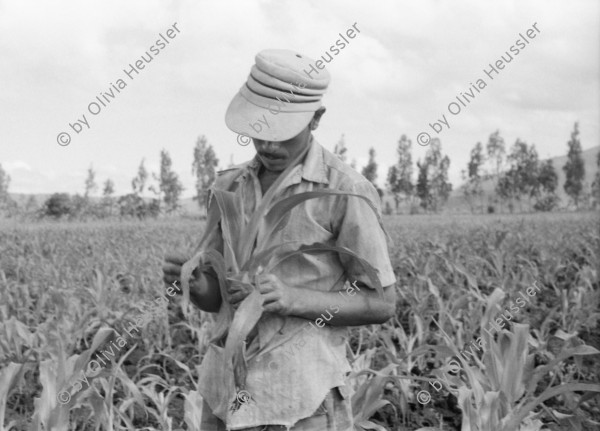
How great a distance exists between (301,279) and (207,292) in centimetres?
19

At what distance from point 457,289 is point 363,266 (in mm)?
4086

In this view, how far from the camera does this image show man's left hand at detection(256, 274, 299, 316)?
42.4 inches

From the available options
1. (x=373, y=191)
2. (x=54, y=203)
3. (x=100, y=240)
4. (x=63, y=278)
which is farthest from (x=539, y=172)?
(x=373, y=191)

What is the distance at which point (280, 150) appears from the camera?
1174 mm

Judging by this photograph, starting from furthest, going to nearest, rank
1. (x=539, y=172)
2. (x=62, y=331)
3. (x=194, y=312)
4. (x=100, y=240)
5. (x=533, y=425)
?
1. (x=539, y=172)
2. (x=100, y=240)
3. (x=194, y=312)
4. (x=62, y=331)
5. (x=533, y=425)

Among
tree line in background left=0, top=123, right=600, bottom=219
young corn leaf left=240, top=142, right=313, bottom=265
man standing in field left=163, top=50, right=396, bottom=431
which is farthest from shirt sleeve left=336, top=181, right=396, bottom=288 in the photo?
tree line in background left=0, top=123, right=600, bottom=219

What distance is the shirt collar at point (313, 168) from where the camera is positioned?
1.21 metres

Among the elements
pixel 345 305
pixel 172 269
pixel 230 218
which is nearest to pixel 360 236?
pixel 345 305

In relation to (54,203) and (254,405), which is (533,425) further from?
(54,203)

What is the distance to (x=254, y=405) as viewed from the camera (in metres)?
1.16

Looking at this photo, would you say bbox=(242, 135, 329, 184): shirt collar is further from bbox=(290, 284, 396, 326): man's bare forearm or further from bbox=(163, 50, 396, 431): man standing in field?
bbox=(290, 284, 396, 326): man's bare forearm

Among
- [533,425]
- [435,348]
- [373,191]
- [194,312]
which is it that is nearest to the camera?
[373,191]

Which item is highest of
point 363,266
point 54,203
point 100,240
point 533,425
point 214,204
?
point 54,203

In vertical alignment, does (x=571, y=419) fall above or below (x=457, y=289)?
below
